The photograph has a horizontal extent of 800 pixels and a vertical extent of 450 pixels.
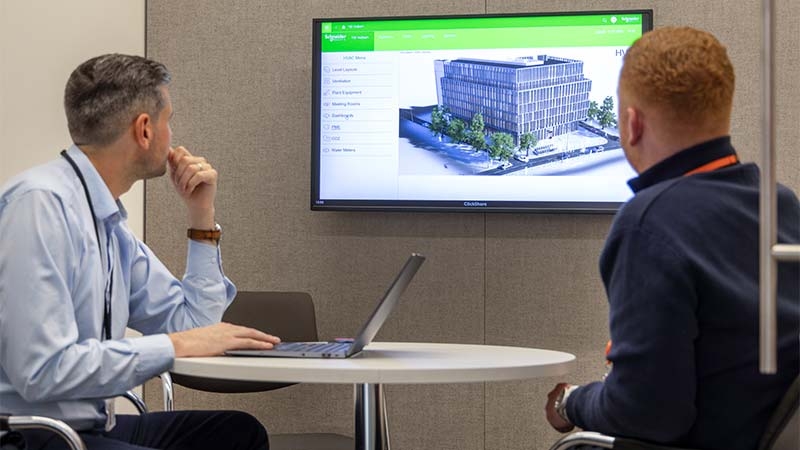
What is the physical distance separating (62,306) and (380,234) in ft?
8.27

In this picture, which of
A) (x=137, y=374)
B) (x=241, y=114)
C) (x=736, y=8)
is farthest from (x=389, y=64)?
(x=137, y=374)

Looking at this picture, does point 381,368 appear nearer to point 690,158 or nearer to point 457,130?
point 690,158

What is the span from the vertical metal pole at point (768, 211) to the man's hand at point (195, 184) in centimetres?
175

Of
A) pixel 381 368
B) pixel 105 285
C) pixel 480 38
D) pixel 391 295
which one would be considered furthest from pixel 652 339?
pixel 480 38

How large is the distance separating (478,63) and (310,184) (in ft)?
2.97

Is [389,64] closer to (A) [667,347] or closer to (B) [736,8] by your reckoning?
(B) [736,8]

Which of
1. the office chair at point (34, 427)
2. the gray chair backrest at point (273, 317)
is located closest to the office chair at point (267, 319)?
the gray chair backrest at point (273, 317)

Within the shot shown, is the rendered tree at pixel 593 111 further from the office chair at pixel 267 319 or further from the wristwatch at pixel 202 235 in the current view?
the wristwatch at pixel 202 235

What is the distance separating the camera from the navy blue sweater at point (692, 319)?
5.34 ft

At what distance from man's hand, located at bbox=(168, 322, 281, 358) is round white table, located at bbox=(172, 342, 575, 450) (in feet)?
0.17

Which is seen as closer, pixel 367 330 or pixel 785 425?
pixel 785 425

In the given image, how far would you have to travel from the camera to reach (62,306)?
6.70 ft

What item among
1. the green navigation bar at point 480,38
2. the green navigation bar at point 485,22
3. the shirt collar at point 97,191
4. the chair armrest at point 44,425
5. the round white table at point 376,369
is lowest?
the chair armrest at point 44,425

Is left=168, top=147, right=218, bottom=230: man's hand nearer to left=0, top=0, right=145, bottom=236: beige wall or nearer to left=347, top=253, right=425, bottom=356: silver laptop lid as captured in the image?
left=347, top=253, right=425, bottom=356: silver laptop lid
